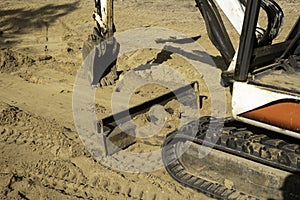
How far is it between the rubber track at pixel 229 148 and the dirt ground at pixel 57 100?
130 mm

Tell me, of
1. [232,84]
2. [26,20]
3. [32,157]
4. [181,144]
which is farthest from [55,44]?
[232,84]

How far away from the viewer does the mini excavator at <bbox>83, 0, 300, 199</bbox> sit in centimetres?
327

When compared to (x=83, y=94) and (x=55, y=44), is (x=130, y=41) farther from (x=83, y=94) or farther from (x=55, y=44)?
(x=83, y=94)

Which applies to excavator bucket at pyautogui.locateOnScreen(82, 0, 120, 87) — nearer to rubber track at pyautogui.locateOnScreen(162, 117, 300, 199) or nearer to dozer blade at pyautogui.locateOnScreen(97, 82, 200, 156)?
dozer blade at pyautogui.locateOnScreen(97, 82, 200, 156)

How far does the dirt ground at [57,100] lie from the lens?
4.09 metres

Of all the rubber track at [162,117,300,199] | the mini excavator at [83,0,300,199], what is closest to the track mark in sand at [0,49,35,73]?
the mini excavator at [83,0,300,199]

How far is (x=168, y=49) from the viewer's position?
8.26 m

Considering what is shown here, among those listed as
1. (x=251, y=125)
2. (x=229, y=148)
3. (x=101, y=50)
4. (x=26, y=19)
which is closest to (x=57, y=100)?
(x=101, y=50)

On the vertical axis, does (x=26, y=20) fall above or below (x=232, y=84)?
below

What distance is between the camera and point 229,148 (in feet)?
12.6

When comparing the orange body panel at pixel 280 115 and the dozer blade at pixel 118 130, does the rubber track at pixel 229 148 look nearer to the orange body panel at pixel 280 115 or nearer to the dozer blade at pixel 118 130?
the orange body panel at pixel 280 115

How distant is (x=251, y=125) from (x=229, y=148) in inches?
10.6

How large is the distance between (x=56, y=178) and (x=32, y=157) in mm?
502

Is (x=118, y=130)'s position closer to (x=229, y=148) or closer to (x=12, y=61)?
(x=229, y=148)
